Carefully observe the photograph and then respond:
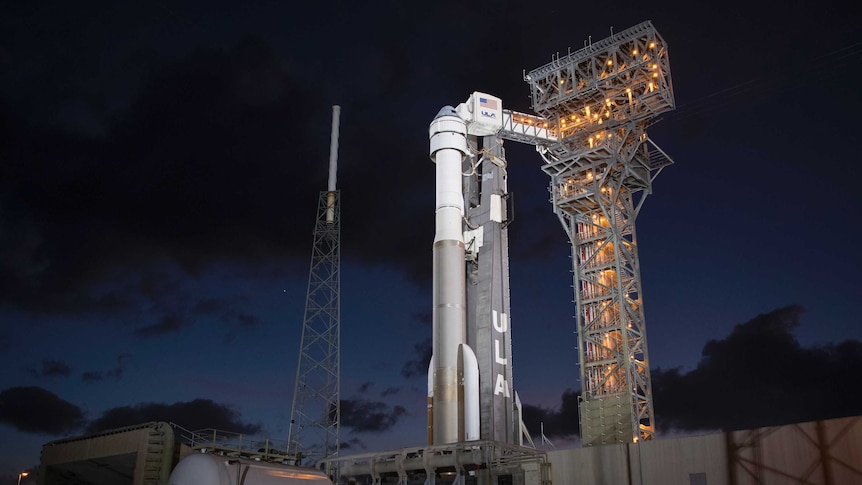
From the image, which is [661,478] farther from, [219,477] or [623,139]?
[623,139]

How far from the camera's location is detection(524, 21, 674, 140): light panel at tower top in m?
46.0

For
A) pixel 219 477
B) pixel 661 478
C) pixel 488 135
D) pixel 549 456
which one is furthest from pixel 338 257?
pixel 219 477

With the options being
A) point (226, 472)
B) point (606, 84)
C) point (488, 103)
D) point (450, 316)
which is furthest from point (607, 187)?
point (226, 472)

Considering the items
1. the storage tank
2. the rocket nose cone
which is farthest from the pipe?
the storage tank

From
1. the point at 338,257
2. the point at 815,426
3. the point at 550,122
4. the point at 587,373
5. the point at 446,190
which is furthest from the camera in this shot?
the point at 338,257

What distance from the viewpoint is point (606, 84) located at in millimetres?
47375

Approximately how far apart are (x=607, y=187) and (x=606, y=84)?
6174 millimetres

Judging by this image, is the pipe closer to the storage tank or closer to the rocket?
the rocket

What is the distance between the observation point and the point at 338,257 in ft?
181

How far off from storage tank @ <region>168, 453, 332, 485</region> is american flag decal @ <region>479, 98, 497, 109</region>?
95.8 ft

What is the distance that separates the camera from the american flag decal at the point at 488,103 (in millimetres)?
47419

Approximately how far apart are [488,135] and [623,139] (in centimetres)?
801

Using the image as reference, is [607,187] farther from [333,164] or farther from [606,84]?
[333,164]

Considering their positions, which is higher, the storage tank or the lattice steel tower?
the lattice steel tower
